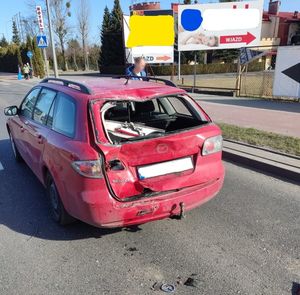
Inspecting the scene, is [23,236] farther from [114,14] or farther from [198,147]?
[114,14]

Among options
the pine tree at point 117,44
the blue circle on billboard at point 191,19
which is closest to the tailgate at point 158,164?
the blue circle on billboard at point 191,19

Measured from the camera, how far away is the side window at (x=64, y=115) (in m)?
3.46

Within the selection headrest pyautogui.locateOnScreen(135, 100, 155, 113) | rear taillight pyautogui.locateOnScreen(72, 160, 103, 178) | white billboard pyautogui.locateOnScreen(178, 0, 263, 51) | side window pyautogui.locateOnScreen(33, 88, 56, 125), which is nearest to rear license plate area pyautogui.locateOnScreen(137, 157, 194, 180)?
rear taillight pyautogui.locateOnScreen(72, 160, 103, 178)

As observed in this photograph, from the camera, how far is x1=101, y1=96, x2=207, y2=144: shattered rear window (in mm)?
4031

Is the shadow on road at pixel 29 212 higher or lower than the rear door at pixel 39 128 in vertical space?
lower

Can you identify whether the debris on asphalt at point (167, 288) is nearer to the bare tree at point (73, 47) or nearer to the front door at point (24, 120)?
the front door at point (24, 120)

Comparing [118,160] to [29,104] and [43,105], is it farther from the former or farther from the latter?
[29,104]

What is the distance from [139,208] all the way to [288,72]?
11.3 m

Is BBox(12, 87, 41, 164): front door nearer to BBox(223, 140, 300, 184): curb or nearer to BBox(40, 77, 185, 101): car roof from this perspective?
BBox(40, 77, 185, 101): car roof

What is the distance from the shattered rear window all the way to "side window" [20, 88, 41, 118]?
4.47 ft

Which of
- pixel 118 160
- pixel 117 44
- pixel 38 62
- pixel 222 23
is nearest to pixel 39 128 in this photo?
pixel 118 160

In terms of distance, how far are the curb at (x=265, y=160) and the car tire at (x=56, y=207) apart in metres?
3.37

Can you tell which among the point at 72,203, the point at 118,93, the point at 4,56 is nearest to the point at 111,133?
the point at 118,93

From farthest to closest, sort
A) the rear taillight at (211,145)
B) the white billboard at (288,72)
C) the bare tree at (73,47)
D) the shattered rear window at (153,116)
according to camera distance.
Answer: the bare tree at (73,47), the white billboard at (288,72), the shattered rear window at (153,116), the rear taillight at (211,145)
